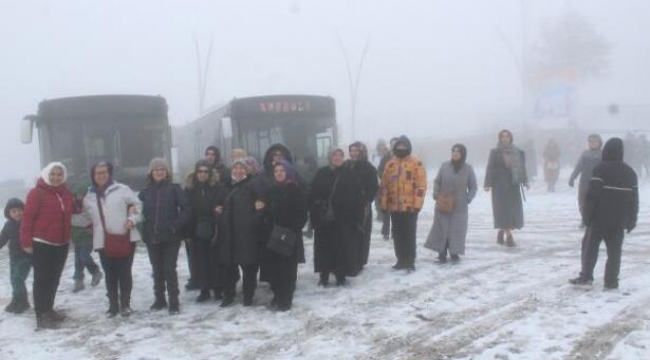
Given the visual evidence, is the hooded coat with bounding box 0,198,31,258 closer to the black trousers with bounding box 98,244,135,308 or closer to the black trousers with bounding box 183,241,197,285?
the black trousers with bounding box 98,244,135,308

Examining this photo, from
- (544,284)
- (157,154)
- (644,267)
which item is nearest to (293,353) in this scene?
(544,284)

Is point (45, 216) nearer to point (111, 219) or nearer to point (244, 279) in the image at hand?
point (111, 219)

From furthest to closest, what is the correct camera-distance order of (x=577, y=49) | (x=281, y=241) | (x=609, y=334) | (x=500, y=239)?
(x=577, y=49) < (x=500, y=239) < (x=281, y=241) < (x=609, y=334)

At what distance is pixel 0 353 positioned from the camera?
6.00 m

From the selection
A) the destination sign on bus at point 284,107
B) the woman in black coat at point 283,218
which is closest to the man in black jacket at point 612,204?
the woman in black coat at point 283,218

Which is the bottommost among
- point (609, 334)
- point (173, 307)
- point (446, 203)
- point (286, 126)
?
point (609, 334)

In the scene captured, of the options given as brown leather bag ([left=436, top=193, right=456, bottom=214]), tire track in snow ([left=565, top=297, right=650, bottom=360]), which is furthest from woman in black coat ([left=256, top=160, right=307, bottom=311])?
tire track in snow ([left=565, top=297, right=650, bottom=360])

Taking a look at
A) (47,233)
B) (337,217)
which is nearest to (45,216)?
(47,233)

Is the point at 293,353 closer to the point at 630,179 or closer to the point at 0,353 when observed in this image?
the point at 0,353

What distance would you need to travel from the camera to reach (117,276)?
7.00 m

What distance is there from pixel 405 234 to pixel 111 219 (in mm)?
3745

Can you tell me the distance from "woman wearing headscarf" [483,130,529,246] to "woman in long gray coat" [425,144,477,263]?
1179 millimetres

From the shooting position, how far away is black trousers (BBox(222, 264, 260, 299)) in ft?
23.7

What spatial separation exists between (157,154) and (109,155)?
91 cm
